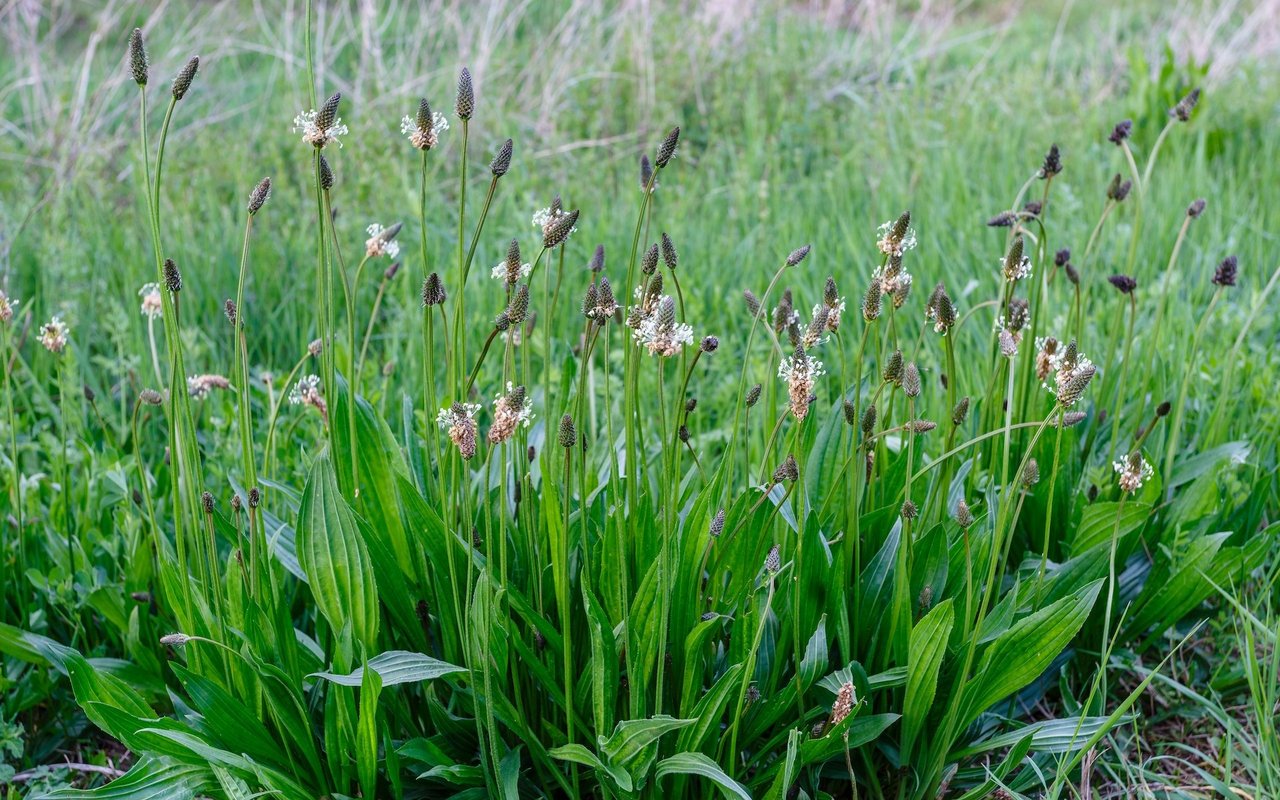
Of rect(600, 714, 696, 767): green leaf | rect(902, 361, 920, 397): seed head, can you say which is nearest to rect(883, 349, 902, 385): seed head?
rect(902, 361, 920, 397): seed head

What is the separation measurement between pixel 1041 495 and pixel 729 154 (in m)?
3.01

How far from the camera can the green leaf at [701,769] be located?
1454 mm

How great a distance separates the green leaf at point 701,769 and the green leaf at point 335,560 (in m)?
0.46

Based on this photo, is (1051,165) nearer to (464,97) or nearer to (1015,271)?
(1015,271)

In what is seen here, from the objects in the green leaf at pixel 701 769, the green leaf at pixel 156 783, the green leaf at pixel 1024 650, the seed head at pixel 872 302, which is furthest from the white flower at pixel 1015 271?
the green leaf at pixel 156 783

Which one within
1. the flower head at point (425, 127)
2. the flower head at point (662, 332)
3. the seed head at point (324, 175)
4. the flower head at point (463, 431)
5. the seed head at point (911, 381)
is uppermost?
the flower head at point (425, 127)

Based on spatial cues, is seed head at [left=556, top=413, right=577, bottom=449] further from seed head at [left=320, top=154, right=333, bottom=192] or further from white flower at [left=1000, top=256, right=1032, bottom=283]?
white flower at [left=1000, top=256, right=1032, bottom=283]

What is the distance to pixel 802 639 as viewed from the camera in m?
1.77

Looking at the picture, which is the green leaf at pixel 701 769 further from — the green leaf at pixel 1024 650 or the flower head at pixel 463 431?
the flower head at pixel 463 431

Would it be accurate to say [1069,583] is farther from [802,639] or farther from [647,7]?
[647,7]

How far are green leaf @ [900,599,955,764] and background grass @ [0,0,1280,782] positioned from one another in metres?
0.77

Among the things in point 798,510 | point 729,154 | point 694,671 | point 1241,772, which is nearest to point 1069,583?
point 1241,772

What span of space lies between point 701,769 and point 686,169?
151 inches

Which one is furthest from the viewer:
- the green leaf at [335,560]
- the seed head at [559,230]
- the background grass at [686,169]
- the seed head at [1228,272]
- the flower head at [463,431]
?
the background grass at [686,169]
